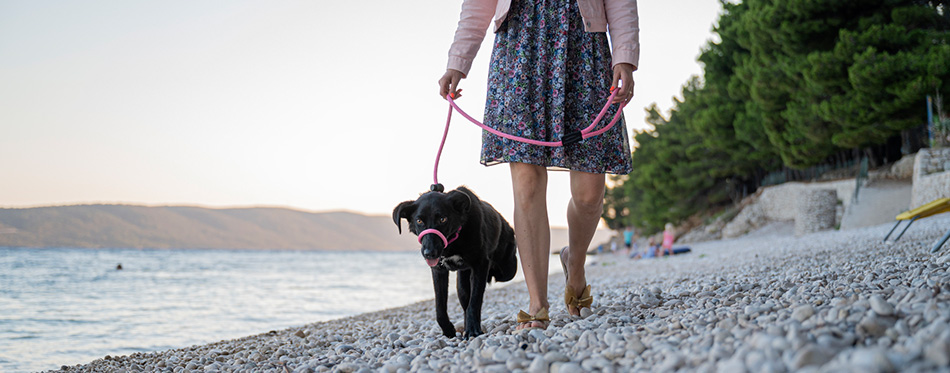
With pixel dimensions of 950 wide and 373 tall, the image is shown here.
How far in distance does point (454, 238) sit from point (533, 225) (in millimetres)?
404

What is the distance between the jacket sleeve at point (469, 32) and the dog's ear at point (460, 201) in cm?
63

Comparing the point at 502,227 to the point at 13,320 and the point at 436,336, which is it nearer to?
the point at 436,336

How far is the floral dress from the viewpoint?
111 inches

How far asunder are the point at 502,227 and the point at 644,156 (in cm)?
3828

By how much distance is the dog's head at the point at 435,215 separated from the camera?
2783 millimetres

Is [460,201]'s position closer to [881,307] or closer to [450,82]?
[450,82]

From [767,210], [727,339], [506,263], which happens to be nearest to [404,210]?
[506,263]

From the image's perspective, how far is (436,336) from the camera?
3232 mm

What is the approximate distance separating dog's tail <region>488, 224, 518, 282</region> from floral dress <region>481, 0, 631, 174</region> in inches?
36.1

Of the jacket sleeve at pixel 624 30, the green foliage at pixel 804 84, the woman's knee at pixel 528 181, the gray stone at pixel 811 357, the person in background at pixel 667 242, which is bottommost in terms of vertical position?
the person in background at pixel 667 242

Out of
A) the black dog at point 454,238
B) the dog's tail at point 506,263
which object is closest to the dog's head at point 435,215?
the black dog at point 454,238

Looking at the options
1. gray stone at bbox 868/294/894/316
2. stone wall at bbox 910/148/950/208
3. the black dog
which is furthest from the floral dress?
stone wall at bbox 910/148/950/208

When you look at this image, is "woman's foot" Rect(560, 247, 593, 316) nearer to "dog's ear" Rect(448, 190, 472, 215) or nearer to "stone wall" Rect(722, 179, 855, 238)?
"dog's ear" Rect(448, 190, 472, 215)

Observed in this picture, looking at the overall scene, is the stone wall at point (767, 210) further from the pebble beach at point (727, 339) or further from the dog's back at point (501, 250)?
the pebble beach at point (727, 339)
